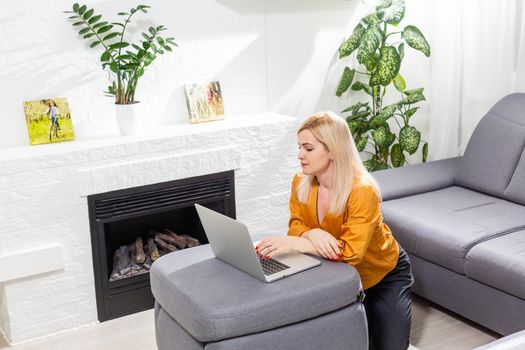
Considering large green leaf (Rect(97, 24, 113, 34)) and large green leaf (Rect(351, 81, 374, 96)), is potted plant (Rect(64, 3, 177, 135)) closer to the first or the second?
large green leaf (Rect(97, 24, 113, 34))

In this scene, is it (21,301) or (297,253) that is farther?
(21,301)

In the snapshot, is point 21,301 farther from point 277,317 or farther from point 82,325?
point 277,317

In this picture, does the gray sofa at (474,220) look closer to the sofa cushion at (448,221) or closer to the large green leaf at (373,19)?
the sofa cushion at (448,221)

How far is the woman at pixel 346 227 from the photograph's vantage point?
2809mm

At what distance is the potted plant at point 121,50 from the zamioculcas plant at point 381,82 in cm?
117

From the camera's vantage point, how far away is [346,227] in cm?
282

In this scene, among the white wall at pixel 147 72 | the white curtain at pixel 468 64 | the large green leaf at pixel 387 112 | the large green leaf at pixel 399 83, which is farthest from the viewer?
the large green leaf at pixel 399 83

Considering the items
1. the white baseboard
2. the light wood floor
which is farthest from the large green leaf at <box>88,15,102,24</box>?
the light wood floor

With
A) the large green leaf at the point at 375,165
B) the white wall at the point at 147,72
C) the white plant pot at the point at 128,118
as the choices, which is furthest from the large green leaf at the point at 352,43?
the white plant pot at the point at 128,118

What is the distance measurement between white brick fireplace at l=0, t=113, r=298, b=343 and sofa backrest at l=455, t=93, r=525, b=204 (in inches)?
48.1

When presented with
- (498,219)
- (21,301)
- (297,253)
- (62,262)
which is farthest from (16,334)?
(498,219)

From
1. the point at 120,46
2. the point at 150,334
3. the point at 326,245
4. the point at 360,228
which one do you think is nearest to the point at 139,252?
the point at 150,334

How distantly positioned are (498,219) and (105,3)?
2.17 metres

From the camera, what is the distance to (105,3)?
3.69m
